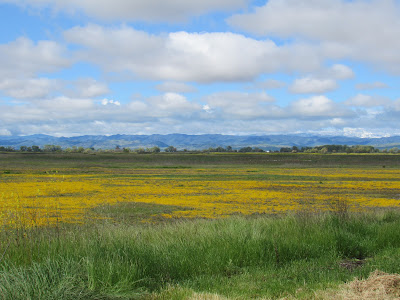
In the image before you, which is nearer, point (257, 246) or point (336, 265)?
point (336, 265)

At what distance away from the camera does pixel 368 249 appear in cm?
980

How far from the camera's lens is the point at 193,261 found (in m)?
8.19

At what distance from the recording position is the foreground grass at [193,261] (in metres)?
6.30

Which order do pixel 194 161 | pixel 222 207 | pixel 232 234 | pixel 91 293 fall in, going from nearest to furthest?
pixel 91 293 → pixel 232 234 → pixel 222 207 → pixel 194 161

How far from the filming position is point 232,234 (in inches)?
385

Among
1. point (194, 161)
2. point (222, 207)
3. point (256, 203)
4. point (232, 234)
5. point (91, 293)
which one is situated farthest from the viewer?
point (194, 161)

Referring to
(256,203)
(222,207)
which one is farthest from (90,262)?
(256,203)

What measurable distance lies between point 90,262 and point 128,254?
1.09 m

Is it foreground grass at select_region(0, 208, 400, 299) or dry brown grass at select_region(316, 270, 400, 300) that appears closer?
dry brown grass at select_region(316, 270, 400, 300)

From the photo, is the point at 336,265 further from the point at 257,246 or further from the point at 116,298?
the point at 116,298

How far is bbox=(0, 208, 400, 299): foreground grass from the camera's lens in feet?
20.7

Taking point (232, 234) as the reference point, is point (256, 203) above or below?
below

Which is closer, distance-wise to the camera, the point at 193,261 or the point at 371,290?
the point at 371,290

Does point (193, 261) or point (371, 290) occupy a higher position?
point (371, 290)
